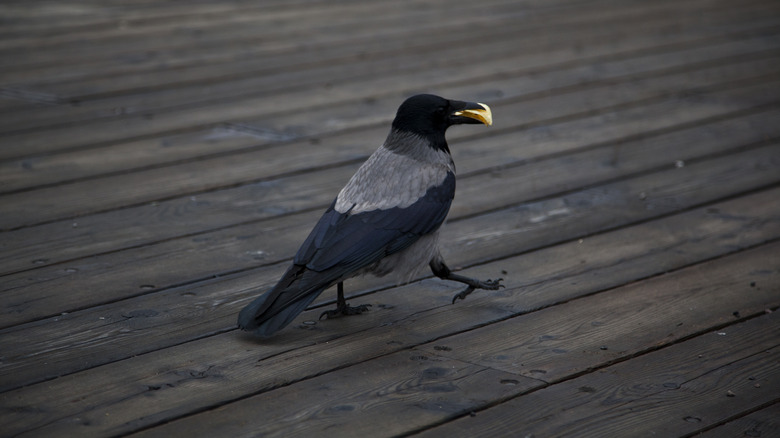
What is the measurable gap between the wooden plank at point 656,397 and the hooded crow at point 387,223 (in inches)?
20.7

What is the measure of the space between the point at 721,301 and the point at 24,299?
1.77 meters

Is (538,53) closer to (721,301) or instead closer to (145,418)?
(721,301)

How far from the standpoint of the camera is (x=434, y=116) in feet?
8.48

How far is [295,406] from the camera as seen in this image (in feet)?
6.41

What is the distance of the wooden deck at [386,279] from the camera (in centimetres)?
199

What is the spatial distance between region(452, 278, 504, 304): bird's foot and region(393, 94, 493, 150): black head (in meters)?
0.37

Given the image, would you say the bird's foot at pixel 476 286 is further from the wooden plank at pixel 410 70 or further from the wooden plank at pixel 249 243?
the wooden plank at pixel 410 70

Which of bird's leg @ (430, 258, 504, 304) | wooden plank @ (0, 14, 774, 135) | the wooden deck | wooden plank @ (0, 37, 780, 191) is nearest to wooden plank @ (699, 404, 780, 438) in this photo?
the wooden deck

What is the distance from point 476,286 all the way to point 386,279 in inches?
10.7

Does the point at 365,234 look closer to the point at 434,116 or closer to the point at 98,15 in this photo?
the point at 434,116

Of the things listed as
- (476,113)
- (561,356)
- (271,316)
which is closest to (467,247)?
(476,113)

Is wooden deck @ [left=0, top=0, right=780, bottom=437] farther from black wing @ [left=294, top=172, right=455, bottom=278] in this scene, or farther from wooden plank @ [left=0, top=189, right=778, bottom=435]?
black wing @ [left=294, top=172, right=455, bottom=278]

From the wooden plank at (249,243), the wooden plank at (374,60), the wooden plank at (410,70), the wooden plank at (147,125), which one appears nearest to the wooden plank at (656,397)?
the wooden plank at (249,243)

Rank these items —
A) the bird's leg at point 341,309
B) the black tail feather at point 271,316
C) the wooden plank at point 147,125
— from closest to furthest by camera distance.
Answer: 1. the black tail feather at point 271,316
2. the bird's leg at point 341,309
3. the wooden plank at point 147,125
